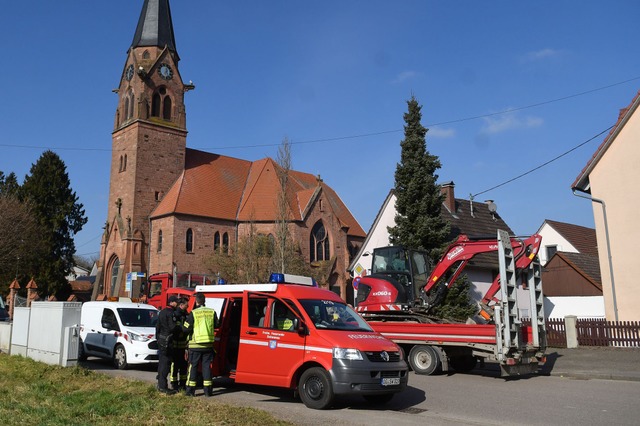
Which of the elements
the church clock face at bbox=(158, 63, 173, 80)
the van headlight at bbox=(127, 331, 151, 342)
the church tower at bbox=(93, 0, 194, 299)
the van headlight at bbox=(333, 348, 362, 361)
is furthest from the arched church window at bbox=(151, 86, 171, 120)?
the van headlight at bbox=(333, 348, 362, 361)

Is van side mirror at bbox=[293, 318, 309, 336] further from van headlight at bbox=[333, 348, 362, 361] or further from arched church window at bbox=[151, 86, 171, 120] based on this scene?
arched church window at bbox=[151, 86, 171, 120]

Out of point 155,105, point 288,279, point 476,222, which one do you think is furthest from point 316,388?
point 155,105

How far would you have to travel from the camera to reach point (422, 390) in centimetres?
1127

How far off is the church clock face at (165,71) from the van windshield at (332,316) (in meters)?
41.8

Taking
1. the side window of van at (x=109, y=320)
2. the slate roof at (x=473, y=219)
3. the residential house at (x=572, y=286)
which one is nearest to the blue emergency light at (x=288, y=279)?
the side window of van at (x=109, y=320)

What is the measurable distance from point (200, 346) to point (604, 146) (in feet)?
64.8

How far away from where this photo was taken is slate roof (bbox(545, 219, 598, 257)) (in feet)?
144

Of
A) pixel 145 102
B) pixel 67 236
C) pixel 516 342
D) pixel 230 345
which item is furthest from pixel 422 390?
pixel 67 236

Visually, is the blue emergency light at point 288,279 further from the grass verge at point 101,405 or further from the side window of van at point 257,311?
the grass verge at point 101,405

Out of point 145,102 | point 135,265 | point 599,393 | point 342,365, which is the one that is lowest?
point 599,393

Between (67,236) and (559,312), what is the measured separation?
148ft

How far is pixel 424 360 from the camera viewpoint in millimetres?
13938

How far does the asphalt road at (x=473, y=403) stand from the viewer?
831cm

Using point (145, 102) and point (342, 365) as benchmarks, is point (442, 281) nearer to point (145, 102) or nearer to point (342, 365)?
point (342, 365)
